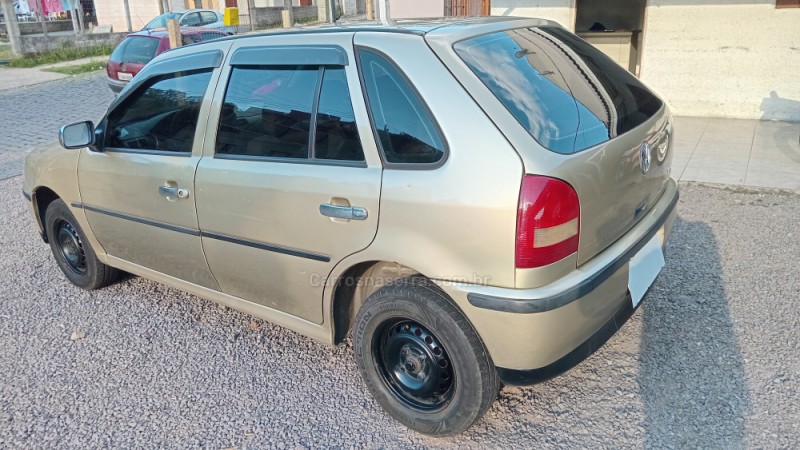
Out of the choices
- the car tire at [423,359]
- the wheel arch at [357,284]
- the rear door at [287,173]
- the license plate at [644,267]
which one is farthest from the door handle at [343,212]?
the license plate at [644,267]

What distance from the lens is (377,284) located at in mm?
2719

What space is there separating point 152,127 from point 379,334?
1866 mm

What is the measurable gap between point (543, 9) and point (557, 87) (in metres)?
7.31

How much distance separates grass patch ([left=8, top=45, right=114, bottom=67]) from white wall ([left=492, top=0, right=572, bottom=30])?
15.4m

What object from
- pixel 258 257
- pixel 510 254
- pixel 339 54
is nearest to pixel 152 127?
pixel 258 257

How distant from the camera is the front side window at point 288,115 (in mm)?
2605

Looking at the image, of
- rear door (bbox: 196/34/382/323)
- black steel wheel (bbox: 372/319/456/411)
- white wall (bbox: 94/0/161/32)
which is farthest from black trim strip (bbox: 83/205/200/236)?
white wall (bbox: 94/0/161/32)

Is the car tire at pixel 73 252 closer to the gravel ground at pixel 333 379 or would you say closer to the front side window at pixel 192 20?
the gravel ground at pixel 333 379

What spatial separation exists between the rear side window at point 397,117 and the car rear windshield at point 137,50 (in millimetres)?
9325

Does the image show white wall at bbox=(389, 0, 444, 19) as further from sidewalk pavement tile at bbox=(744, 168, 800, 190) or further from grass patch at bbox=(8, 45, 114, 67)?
grass patch at bbox=(8, 45, 114, 67)

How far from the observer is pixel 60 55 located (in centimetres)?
1881

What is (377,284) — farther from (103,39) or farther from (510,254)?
(103,39)

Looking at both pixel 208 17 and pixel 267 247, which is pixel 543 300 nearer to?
pixel 267 247

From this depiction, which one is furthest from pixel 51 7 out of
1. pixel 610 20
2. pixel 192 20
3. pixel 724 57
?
pixel 724 57
